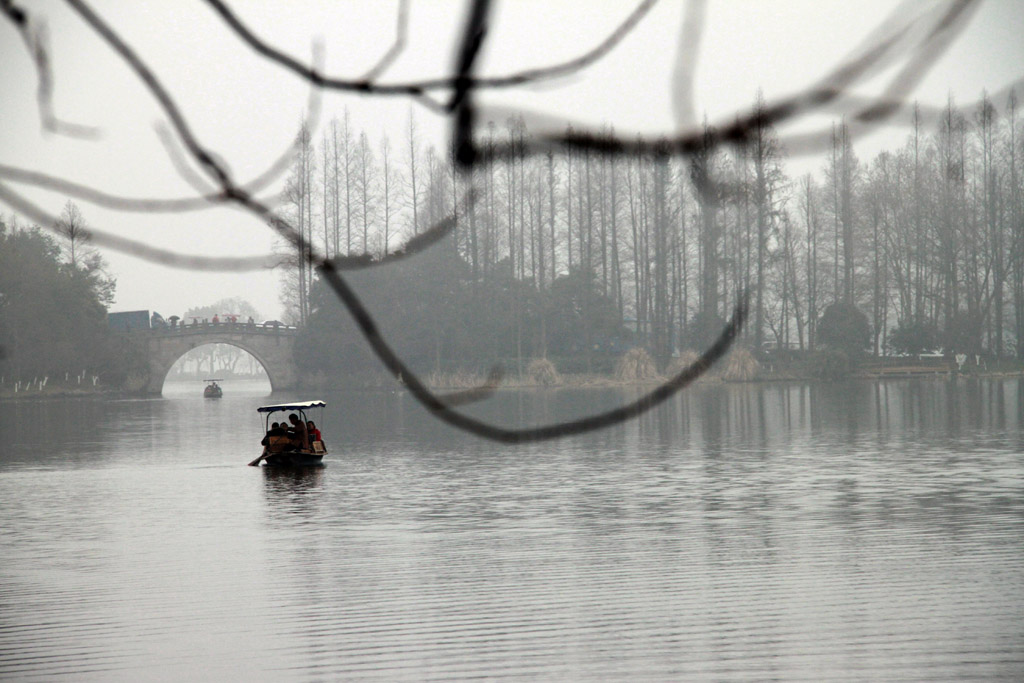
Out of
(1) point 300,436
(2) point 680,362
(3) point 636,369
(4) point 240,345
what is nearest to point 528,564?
(1) point 300,436

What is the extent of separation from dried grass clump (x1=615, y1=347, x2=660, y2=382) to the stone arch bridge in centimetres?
2440

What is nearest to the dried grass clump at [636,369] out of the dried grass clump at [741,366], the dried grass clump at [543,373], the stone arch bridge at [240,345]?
the dried grass clump at [543,373]

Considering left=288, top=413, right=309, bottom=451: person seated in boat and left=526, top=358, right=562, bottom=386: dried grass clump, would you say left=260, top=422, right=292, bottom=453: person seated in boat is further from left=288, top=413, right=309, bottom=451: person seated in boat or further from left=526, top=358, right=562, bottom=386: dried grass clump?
left=526, top=358, right=562, bottom=386: dried grass clump

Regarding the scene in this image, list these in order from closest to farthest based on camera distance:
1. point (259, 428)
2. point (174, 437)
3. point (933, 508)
A: point (933, 508) → point (174, 437) → point (259, 428)

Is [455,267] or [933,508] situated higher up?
[455,267]

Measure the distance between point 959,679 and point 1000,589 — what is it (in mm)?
3286

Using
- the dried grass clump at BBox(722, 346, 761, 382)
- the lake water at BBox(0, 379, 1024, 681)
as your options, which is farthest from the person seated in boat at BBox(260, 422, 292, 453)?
the dried grass clump at BBox(722, 346, 761, 382)

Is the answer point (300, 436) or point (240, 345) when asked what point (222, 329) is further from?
point (300, 436)

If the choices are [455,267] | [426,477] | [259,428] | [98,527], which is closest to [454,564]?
[98,527]

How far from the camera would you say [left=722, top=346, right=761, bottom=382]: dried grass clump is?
5934 centimetres

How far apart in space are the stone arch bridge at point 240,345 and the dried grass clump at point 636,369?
24403 millimetres

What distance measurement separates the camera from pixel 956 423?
35031mm

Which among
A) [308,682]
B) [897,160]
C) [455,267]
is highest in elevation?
[455,267]

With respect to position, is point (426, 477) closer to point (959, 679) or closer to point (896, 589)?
point (896, 589)
